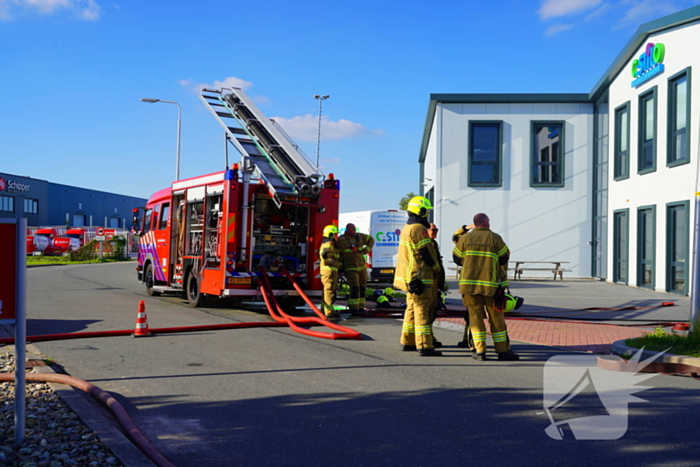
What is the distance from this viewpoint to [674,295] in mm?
18578

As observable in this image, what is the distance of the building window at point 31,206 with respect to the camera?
69875mm

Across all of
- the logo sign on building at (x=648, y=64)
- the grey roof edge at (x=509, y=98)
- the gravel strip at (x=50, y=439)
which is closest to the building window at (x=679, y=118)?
the logo sign on building at (x=648, y=64)

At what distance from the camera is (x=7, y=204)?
224 feet

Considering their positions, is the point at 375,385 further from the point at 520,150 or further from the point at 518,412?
the point at 520,150

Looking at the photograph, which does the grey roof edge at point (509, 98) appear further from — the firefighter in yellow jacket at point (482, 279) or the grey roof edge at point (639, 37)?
the firefighter in yellow jacket at point (482, 279)

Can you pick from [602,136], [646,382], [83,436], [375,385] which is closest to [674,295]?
[602,136]

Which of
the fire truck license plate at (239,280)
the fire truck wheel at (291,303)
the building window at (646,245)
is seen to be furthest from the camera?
the building window at (646,245)

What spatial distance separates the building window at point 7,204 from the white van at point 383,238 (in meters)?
58.2

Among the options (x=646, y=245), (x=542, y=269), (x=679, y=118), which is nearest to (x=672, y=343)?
(x=679, y=118)

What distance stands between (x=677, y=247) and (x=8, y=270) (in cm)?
1848

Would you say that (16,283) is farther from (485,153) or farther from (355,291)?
(485,153)

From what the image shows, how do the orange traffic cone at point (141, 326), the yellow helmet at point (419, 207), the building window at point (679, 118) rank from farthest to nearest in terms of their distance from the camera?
1. the building window at point (679, 118)
2. the orange traffic cone at point (141, 326)
3. the yellow helmet at point (419, 207)

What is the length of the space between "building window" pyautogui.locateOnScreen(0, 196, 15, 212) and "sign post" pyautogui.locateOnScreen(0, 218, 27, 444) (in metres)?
70.4

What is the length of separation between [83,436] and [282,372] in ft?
9.08
